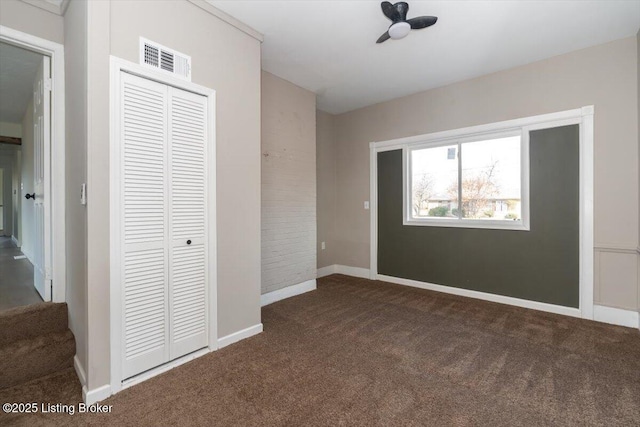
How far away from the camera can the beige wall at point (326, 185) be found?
4.89 metres

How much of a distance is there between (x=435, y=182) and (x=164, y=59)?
3510mm

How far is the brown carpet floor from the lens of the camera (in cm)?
161

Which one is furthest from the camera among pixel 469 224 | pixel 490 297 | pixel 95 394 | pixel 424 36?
pixel 469 224

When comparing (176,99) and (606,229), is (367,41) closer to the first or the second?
(176,99)

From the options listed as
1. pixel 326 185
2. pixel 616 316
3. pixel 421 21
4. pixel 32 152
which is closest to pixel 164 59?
pixel 421 21

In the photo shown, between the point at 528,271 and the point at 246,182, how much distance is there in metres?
3.30

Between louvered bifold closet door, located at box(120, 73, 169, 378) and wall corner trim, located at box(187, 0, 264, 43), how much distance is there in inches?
30.1

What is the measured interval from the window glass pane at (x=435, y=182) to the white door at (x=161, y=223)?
3.11m

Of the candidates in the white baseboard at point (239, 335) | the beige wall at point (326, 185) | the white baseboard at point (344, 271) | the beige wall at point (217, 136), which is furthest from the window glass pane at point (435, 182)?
the white baseboard at point (239, 335)

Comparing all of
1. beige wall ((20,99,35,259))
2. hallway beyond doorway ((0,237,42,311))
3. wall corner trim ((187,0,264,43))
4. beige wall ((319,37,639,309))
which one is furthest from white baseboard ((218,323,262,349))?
beige wall ((319,37,639,309))

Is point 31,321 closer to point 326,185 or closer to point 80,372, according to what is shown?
point 80,372

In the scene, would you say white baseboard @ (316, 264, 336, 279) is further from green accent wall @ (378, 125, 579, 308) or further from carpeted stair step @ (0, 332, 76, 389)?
carpeted stair step @ (0, 332, 76, 389)

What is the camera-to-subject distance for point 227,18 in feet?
7.92

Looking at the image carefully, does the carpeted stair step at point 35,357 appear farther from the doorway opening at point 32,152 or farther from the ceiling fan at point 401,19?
the ceiling fan at point 401,19
